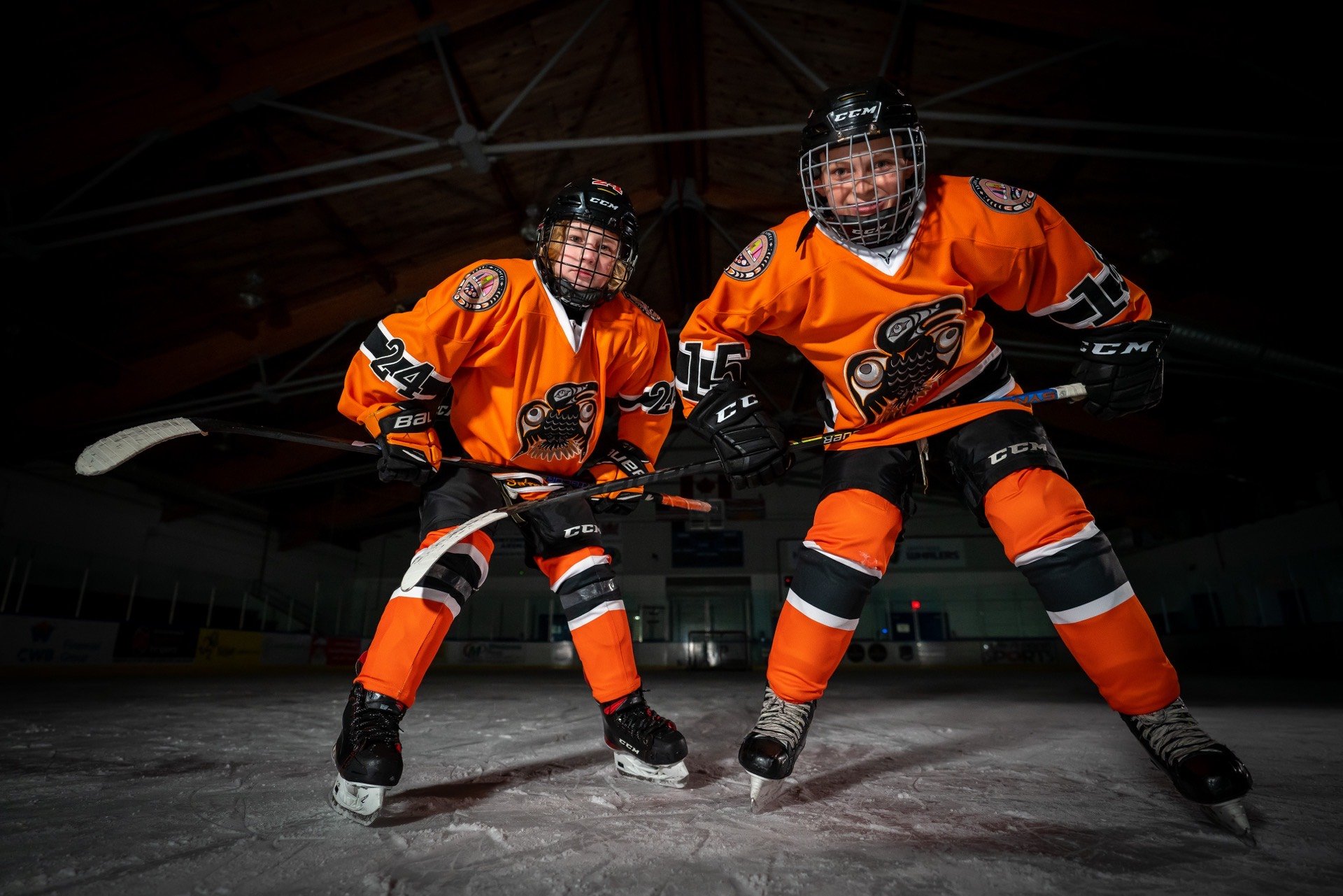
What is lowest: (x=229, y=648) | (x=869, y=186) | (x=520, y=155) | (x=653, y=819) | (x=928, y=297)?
(x=653, y=819)

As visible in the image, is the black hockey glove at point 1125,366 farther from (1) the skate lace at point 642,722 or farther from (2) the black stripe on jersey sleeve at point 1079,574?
(1) the skate lace at point 642,722

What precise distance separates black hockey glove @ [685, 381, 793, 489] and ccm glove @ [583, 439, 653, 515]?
44cm

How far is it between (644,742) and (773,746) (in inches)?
13.7

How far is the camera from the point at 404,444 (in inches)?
66.9

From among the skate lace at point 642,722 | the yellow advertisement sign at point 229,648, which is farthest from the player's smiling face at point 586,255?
the yellow advertisement sign at point 229,648

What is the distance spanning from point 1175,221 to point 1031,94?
6.49 ft

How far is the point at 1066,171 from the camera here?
596cm

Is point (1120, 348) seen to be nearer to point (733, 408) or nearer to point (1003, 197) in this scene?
point (1003, 197)

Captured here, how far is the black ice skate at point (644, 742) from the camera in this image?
1480 millimetres

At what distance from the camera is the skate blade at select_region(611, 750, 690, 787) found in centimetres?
148

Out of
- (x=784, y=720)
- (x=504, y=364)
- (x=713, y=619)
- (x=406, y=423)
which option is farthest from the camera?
(x=713, y=619)

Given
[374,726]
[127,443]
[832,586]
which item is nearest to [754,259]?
[832,586]

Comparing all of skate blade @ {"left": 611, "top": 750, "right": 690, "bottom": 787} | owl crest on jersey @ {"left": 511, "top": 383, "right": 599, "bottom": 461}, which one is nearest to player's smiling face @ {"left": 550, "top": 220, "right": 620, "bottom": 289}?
owl crest on jersey @ {"left": 511, "top": 383, "right": 599, "bottom": 461}

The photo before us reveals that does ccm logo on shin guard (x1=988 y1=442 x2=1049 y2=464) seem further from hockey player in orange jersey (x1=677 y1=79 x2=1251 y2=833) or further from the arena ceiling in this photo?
the arena ceiling
